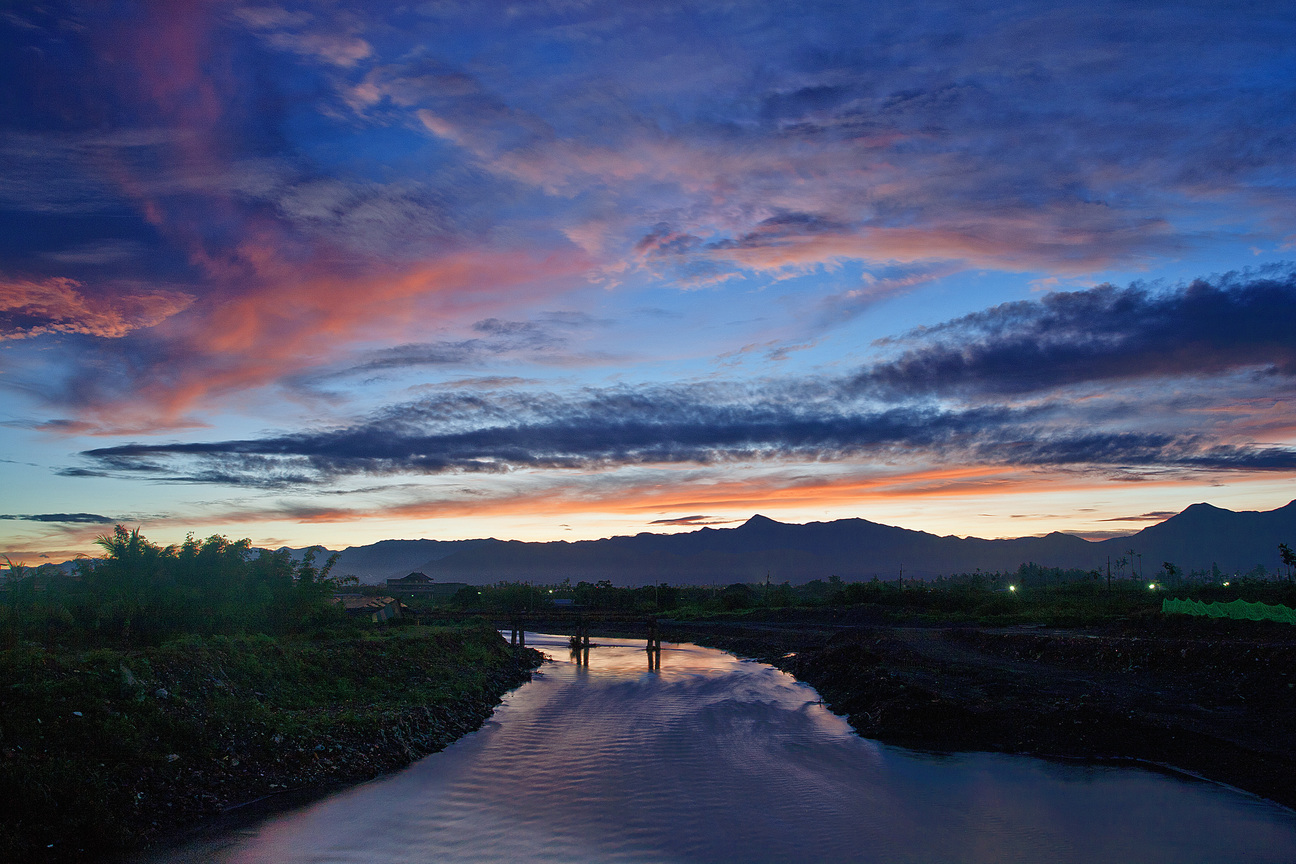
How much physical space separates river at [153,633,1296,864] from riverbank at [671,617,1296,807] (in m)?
1.02

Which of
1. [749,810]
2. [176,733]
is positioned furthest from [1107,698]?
[176,733]

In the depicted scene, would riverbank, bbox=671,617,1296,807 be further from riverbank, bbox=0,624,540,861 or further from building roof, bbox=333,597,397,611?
building roof, bbox=333,597,397,611

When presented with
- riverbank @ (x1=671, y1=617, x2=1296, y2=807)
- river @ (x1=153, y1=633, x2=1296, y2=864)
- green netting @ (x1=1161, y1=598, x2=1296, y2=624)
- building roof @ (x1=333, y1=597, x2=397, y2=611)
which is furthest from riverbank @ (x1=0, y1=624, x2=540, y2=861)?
green netting @ (x1=1161, y1=598, x2=1296, y2=624)

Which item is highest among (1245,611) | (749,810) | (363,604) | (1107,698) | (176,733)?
(1245,611)

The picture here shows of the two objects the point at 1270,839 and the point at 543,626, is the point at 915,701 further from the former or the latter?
the point at 543,626

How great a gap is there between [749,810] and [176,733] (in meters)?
13.1

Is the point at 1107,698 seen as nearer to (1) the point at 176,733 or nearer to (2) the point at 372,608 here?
(1) the point at 176,733

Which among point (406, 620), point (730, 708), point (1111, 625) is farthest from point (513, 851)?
point (1111, 625)

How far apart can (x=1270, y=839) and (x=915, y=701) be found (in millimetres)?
10995

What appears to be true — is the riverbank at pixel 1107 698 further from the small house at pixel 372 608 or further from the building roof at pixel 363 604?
the building roof at pixel 363 604

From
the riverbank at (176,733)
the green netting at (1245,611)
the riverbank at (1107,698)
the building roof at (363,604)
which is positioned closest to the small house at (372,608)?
the building roof at (363,604)

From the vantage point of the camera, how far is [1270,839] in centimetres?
1420

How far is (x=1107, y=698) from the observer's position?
76.4 feet

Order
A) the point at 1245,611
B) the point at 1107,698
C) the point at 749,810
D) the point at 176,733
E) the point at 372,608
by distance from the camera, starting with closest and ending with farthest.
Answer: the point at 176,733 < the point at 749,810 < the point at 1107,698 < the point at 1245,611 < the point at 372,608
